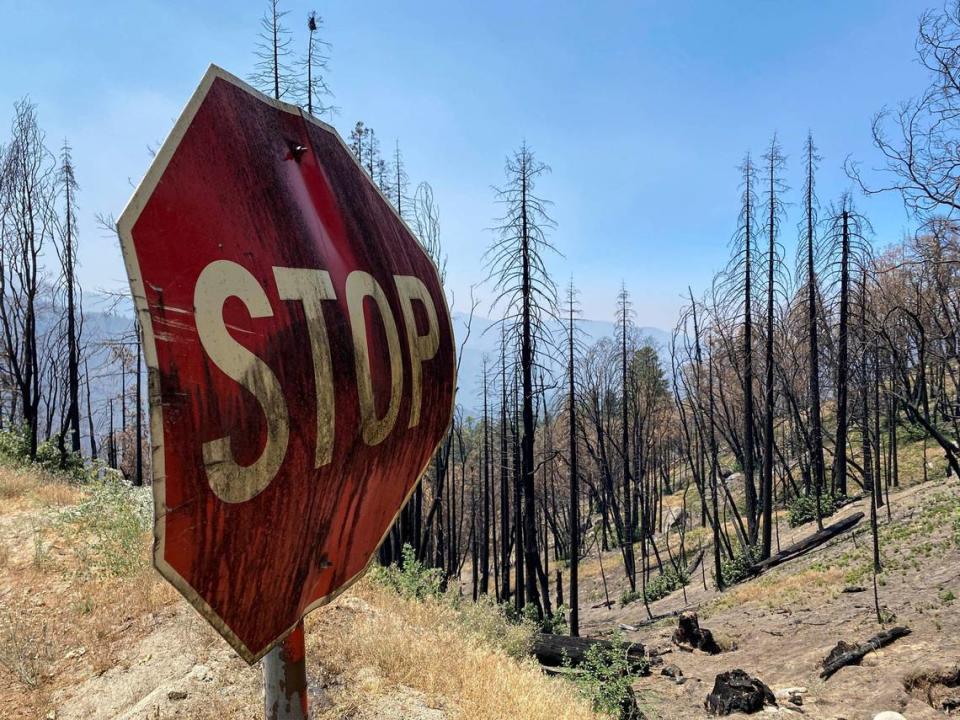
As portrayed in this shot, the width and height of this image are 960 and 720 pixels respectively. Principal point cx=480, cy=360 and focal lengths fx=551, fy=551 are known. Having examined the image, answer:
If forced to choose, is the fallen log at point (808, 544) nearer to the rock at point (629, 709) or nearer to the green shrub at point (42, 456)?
the rock at point (629, 709)

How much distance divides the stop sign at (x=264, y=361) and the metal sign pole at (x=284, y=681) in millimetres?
222

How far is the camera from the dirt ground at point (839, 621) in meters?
9.25

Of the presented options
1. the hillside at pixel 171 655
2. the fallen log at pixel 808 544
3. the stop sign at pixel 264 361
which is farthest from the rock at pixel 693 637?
the stop sign at pixel 264 361

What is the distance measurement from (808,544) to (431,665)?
66.3 feet

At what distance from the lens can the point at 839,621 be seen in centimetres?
1291

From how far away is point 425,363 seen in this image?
1729 mm

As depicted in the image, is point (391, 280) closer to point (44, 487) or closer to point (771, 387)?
point (44, 487)

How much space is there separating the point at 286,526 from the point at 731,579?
2394cm

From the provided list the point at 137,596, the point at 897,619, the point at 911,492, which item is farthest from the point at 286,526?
the point at 911,492

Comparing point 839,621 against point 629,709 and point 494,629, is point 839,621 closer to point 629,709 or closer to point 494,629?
point 629,709

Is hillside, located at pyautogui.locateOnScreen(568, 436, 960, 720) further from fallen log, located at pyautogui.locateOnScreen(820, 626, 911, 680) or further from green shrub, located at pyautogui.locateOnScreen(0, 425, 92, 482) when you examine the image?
green shrub, located at pyautogui.locateOnScreen(0, 425, 92, 482)

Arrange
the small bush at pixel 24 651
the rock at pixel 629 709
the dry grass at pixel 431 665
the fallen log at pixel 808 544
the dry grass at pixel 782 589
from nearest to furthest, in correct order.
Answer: the small bush at pixel 24 651
the dry grass at pixel 431 665
the rock at pixel 629 709
the dry grass at pixel 782 589
the fallen log at pixel 808 544

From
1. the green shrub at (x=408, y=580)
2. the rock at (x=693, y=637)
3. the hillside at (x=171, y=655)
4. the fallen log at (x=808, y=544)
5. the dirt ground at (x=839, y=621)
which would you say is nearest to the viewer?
the hillside at (x=171, y=655)

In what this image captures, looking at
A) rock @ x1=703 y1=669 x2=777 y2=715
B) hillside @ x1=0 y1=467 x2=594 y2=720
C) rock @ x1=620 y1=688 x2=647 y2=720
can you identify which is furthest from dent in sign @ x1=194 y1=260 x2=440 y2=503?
rock @ x1=703 y1=669 x2=777 y2=715
